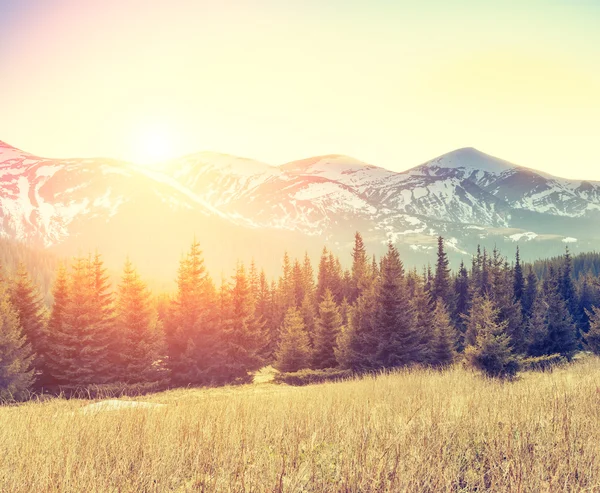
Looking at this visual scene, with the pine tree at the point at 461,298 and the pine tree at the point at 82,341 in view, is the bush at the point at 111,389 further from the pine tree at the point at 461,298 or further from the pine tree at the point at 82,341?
the pine tree at the point at 461,298

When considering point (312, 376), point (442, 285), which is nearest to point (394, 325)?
point (312, 376)

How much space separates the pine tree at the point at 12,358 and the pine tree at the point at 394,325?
2409 centimetres

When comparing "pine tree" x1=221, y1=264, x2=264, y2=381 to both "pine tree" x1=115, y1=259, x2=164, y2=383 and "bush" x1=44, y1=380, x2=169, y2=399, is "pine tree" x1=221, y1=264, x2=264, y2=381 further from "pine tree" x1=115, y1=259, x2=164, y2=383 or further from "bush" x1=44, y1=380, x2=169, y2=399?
"bush" x1=44, y1=380, x2=169, y2=399

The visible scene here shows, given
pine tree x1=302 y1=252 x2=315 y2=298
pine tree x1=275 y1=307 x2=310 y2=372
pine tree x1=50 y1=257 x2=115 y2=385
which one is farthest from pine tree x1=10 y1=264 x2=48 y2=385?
pine tree x1=302 y1=252 x2=315 y2=298

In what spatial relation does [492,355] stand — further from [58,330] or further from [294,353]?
[58,330]

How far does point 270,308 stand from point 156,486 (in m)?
65.3

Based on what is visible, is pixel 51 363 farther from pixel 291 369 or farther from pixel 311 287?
pixel 311 287

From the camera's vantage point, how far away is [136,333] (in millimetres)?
34906

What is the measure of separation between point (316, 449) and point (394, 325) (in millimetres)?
28956

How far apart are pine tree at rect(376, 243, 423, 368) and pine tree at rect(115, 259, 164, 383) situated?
17933 millimetres

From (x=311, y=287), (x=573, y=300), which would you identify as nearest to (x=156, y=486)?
(x=311, y=287)

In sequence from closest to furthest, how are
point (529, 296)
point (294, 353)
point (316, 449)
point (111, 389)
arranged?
point (316, 449) < point (111, 389) < point (294, 353) < point (529, 296)

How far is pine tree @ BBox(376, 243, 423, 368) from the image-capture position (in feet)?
108

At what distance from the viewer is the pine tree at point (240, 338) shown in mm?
39594
